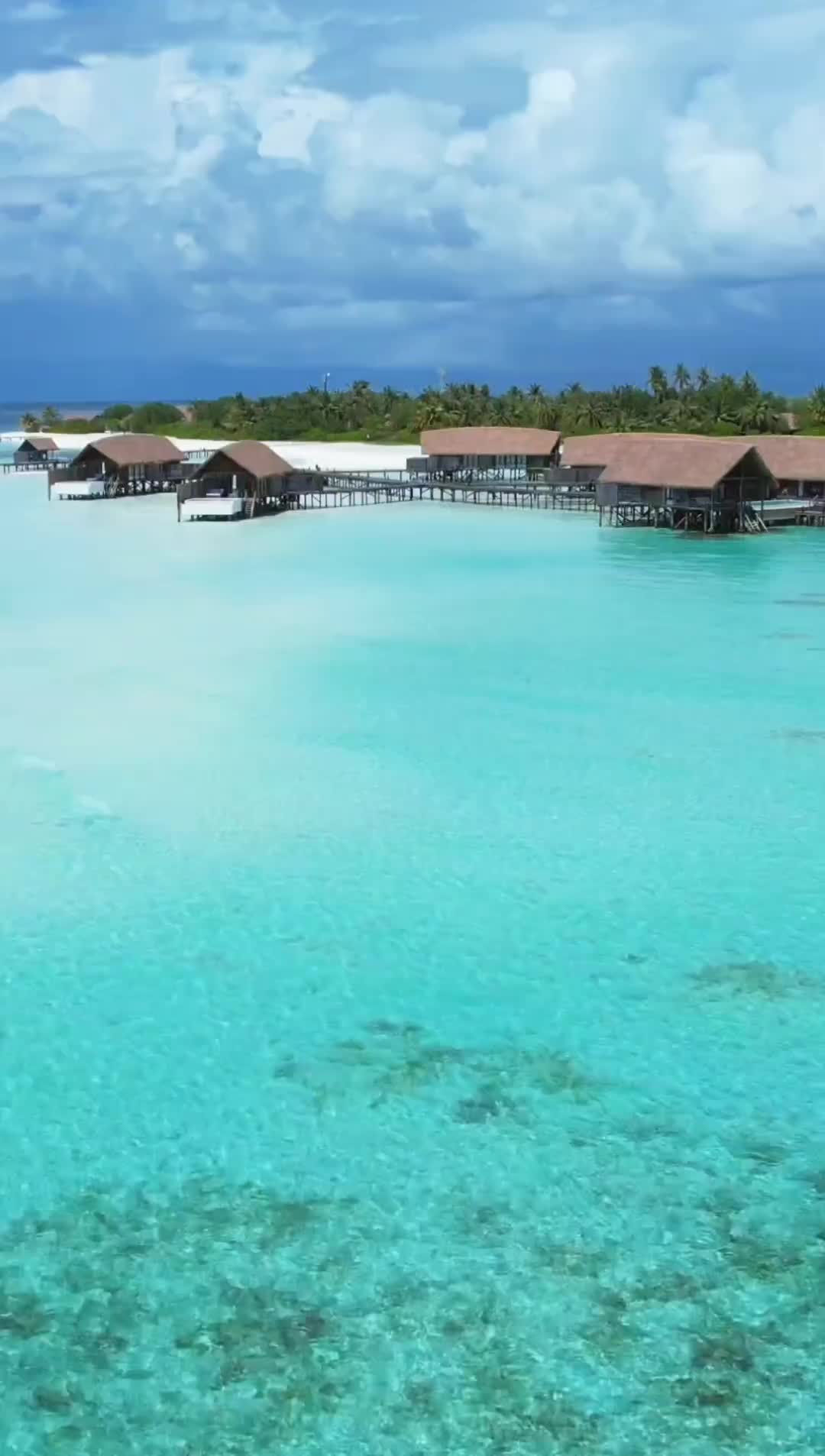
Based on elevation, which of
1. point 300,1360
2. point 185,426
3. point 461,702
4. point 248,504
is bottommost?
point 300,1360

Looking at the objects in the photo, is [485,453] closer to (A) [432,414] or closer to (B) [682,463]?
(B) [682,463]

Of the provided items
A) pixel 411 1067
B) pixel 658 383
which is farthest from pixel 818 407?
pixel 411 1067

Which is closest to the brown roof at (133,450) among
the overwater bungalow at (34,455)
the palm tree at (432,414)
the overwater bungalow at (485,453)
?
the overwater bungalow at (485,453)

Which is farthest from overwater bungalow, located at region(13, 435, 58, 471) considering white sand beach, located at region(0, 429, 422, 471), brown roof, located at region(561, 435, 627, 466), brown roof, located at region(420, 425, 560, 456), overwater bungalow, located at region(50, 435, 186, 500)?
brown roof, located at region(561, 435, 627, 466)

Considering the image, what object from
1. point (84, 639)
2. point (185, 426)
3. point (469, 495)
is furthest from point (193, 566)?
point (185, 426)

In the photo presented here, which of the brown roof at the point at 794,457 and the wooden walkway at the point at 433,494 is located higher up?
the brown roof at the point at 794,457

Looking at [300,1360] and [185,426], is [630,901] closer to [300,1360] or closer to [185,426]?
[300,1360]

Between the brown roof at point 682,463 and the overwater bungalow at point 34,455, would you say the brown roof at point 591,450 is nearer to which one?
the brown roof at point 682,463
